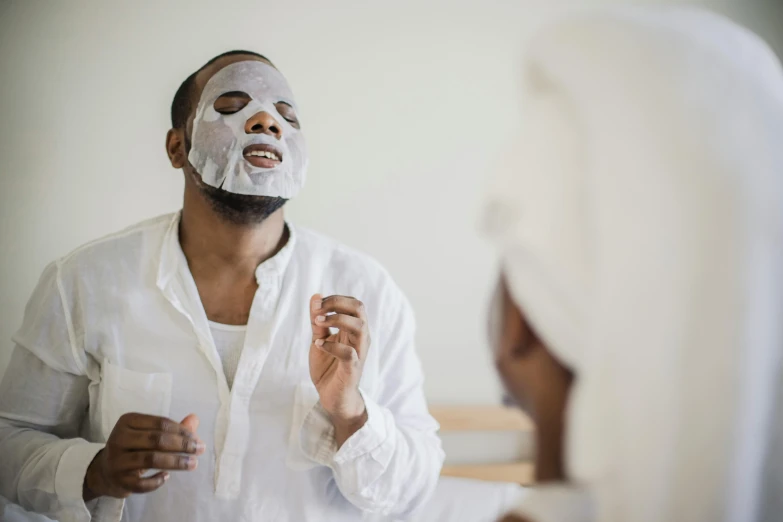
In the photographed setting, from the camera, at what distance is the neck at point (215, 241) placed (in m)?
0.83

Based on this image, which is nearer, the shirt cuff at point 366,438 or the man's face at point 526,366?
the man's face at point 526,366

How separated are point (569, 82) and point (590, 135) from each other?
0.15ft

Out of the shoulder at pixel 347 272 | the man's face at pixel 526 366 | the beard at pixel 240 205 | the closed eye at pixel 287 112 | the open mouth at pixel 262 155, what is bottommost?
the man's face at pixel 526 366

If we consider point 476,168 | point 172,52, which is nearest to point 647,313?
point 476,168

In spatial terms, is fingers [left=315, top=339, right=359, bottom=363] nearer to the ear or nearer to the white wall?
the white wall

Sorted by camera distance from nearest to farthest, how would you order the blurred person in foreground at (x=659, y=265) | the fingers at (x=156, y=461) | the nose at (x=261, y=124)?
1. the blurred person in foreground at (x=659, y=265)
2. the fingers at (x=156, y=461)
3. the nose at (x=261, y=124)

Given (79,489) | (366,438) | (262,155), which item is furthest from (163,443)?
(262,155)

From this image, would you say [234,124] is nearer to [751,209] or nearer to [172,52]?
[172,52]

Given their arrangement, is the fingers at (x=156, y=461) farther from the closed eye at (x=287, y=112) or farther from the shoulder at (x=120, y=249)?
the closed eye at (x=287, y=112)

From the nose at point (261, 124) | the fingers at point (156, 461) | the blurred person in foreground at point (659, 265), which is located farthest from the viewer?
the nose at point (261, 124)

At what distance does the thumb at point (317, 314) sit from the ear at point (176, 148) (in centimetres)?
27

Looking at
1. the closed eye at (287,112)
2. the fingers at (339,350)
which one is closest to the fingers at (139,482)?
the fingers at (339,350)

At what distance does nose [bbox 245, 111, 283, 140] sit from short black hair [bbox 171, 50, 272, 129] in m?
0.09

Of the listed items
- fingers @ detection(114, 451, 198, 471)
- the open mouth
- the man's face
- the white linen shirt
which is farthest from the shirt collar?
the man's face
